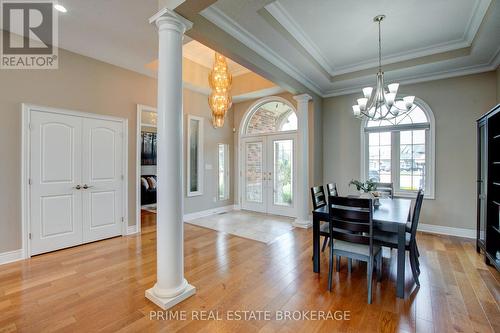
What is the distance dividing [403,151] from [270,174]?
288cm

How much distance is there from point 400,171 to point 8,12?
631cm

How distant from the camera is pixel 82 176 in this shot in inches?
148

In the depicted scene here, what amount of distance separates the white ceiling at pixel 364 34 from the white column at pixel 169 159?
0.64 m

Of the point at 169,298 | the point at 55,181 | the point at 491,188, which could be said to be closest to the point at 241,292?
the point at 169,298

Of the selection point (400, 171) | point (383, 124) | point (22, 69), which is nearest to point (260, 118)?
point (383, 124)

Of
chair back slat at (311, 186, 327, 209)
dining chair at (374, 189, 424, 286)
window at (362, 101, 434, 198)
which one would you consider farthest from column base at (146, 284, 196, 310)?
window at (362, 101, 434, 198)

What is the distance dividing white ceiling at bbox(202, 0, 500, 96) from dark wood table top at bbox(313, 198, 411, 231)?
234cm

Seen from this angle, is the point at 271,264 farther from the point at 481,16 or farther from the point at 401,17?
the point at 481,16

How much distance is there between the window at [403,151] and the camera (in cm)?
440

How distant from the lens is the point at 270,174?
6.04m

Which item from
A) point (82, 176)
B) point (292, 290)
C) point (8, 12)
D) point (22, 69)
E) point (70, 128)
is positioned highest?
point (8, 12)

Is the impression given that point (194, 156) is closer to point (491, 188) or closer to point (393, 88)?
point (393, 88)

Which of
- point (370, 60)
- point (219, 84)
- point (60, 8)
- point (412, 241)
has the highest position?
point (370, 60)

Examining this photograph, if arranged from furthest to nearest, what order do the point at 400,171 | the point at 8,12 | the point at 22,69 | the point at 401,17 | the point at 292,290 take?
the point at 400,171 → the point at 22,69 → the point at 401,17 → the point at 8,12 → the point at 292,290
